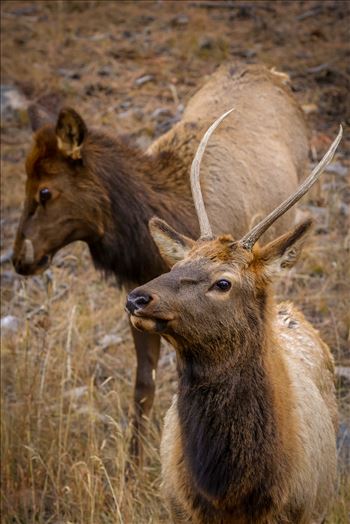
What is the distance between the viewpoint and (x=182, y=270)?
3375 millimetres

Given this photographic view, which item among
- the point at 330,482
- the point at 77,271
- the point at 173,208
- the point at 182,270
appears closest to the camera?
the point at 182,270

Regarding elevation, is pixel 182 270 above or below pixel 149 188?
above

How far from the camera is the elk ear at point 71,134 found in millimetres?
5219

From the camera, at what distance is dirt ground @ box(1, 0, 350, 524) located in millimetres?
5211

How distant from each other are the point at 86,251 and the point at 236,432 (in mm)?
4669

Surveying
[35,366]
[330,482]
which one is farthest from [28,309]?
Result: [330,482]

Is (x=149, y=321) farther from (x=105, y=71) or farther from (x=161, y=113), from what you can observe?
(x=105, y=71)

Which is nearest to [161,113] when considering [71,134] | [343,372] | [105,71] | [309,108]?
[105,71]

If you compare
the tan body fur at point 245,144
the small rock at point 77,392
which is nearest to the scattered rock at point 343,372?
the tan body fur at point 245,144

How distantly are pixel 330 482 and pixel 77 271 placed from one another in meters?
4.14

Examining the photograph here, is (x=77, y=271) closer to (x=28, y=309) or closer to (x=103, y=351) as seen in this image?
(x=28, y=309)

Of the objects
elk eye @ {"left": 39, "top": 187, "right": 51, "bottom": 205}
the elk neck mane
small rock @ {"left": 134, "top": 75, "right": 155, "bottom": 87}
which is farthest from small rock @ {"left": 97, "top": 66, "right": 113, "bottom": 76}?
the elk neck mane

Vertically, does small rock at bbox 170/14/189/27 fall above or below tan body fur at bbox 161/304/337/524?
below

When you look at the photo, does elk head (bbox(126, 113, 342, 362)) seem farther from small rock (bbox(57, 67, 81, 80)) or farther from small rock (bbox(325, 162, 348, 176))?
small rock (bbox(57, 67, 81, 80))
